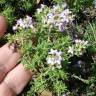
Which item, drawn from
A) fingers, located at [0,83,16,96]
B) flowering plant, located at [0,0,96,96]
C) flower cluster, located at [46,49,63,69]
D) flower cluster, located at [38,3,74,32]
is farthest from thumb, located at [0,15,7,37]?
flower cluster, located at [46,49,63,69]

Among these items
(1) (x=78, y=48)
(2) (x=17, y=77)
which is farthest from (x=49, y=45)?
(2) (x=17, y=77)

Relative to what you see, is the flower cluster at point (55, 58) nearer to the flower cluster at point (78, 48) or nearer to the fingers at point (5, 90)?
the flower cluster at point (78, 48)

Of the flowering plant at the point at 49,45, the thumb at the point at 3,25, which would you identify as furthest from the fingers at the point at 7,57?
the thumb at the point at 3,25

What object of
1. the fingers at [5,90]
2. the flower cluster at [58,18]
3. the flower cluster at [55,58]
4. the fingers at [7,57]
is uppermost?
the flower cluster at [58,18]

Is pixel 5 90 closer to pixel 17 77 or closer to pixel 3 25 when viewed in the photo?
pixel 17 77

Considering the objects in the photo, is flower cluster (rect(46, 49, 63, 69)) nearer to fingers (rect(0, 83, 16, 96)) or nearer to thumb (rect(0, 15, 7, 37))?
fingers (rect(0, 83, 16, 96))

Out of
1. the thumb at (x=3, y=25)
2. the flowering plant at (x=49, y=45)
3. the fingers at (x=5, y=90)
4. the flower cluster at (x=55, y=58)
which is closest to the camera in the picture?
the flower cluster at (x=55, y=58)

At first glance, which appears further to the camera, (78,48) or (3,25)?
(3,25)
